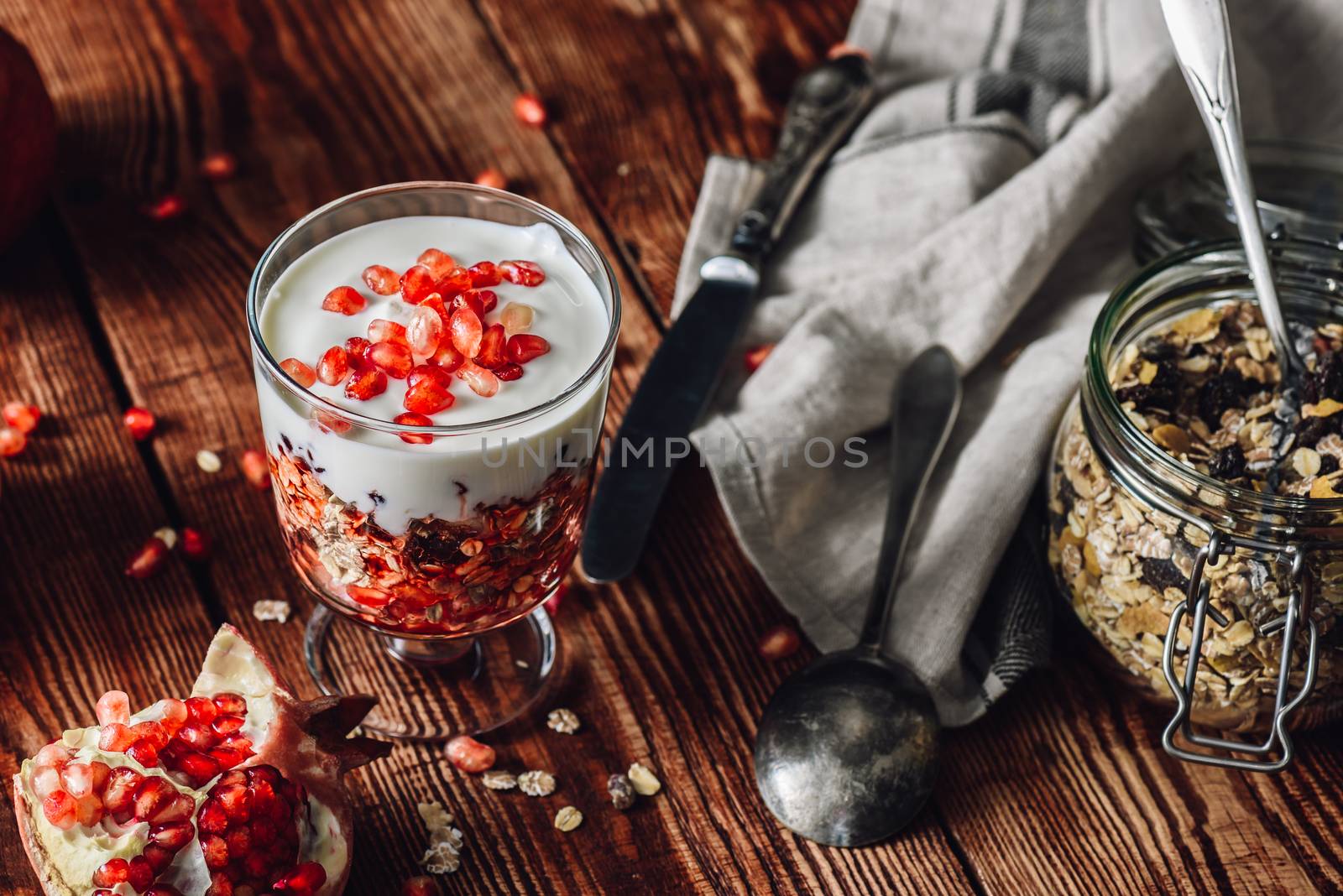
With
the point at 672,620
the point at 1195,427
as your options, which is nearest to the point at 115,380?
the point at 672,620

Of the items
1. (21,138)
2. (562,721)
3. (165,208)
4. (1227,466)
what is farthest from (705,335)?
(21,138)

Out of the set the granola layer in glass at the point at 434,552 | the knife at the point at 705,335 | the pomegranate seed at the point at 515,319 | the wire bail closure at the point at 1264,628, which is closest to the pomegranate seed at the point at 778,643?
the knife at the point at 705,335

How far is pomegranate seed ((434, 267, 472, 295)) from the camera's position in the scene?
1048mm

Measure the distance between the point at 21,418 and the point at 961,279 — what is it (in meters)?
1.05

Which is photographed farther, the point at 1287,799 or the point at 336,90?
the point at 336,90

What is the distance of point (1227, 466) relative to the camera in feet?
3.92

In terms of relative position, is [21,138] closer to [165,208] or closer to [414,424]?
[165,208]

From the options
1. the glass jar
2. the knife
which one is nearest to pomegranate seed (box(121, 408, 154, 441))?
the knife

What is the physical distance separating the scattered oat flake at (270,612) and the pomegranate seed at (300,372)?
1.35ft

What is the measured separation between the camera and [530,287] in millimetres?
1084

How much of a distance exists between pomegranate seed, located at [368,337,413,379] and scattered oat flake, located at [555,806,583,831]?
0.45 m

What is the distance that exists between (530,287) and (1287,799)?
85 centimetres

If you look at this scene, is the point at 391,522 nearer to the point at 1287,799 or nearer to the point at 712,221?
the point at 712,221

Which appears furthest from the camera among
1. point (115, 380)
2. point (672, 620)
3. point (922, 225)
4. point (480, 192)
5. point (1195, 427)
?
point (922, 225)
